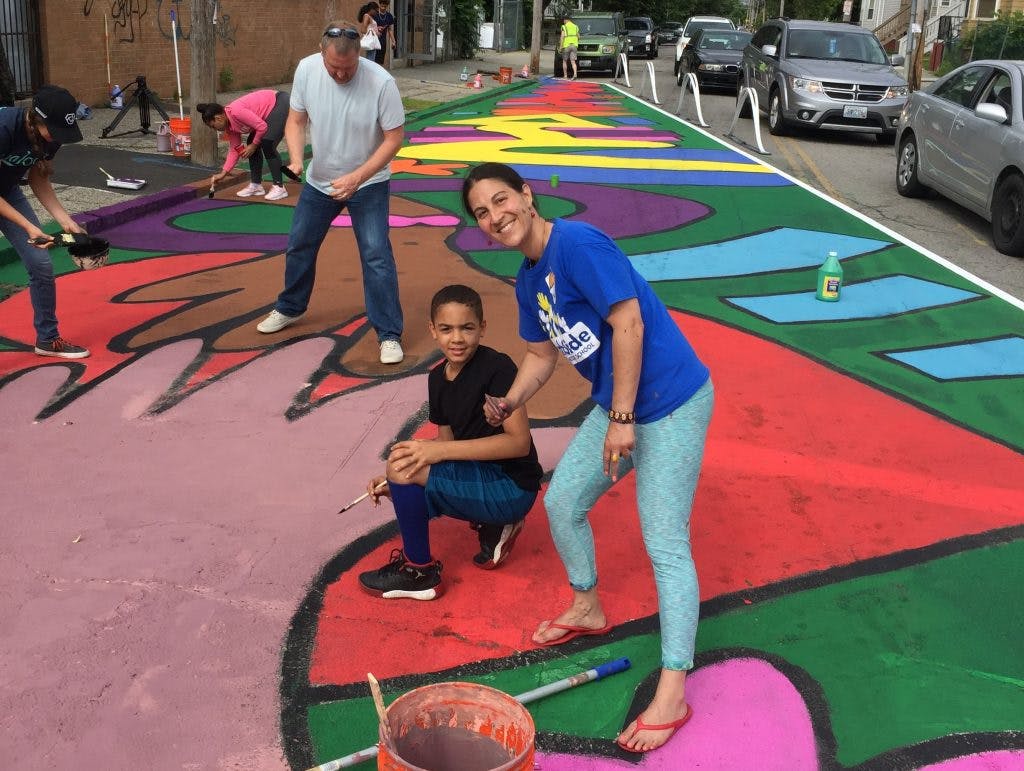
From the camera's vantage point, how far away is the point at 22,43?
15.7 m

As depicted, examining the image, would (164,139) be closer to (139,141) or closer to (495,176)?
(139,141)

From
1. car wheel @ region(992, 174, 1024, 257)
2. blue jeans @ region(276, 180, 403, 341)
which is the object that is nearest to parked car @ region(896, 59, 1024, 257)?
car wheel @ region(992, 174, 1024, 257)

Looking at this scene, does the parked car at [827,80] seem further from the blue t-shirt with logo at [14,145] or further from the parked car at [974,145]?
the blue t-shirt with logo at [14,145]

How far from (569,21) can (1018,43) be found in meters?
12.6

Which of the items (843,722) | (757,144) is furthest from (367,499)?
(757,144)

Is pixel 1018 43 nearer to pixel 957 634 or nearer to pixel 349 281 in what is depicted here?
pixel 349 281

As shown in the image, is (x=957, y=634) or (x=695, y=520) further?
(x=695, y=520)

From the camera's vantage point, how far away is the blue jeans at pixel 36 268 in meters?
6.05

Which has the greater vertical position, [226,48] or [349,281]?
[226,48]

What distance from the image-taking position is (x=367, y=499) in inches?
183

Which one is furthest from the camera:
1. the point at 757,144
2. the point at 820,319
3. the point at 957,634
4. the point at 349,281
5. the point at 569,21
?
the point at 569,21

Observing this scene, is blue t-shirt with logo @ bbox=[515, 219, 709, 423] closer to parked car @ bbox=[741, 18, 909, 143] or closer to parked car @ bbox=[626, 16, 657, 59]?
parked car @ bbox=[741, 18, 909, 143]

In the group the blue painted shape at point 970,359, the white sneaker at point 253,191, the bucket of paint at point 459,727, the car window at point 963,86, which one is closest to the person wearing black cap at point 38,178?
the bucket of paint at point 459,727

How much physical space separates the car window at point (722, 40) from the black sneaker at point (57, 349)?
74.7ft
